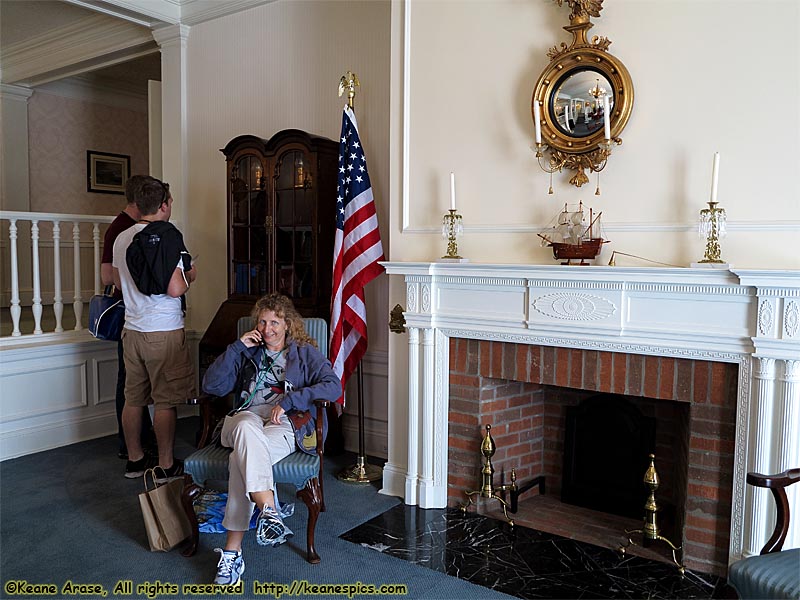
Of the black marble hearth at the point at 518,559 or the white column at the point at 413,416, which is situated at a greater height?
the white column at the point at 413,416

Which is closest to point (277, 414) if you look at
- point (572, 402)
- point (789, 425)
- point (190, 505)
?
point (190, 505)

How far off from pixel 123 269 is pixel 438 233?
180 centimetres

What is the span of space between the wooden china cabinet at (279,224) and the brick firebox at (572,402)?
48.5 inches

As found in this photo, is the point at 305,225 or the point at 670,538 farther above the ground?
the point at 305,225

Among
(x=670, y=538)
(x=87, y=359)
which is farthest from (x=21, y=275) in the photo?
(x=670, y=538)

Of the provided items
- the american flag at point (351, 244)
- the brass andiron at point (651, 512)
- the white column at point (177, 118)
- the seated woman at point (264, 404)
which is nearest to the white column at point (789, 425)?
the brass andiron at point (651, 512)

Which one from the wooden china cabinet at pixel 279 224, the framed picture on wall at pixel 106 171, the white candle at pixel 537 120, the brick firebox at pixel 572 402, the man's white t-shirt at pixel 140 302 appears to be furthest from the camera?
the framed picture on wall at pixel 106 171

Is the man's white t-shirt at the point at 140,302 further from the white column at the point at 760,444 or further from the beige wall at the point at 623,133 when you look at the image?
the white column at the point at 760,444

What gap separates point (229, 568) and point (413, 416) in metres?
1.26

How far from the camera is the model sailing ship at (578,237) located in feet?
9.89

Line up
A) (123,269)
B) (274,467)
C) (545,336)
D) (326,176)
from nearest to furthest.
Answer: (274,467) → (545,336) → (123,269) → (326,176)

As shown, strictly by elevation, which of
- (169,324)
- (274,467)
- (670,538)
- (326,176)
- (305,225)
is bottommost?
(670,538)

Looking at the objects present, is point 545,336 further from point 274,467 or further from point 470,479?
point 274,467

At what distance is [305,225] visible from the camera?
4.32 m
